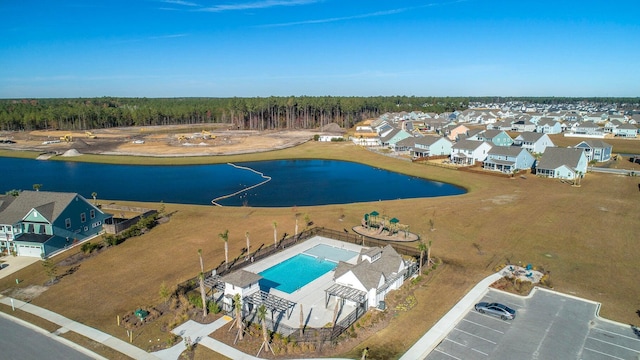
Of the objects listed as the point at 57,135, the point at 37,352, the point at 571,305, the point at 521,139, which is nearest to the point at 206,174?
the point at 37,352

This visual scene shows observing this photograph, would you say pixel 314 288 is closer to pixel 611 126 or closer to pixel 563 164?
pixel 563 164

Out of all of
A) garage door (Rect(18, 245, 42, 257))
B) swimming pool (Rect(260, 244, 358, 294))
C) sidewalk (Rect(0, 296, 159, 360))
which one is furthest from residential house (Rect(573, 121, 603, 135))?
garage door (Rect(18, 245, 42, 257))

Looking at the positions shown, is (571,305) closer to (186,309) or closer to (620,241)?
(620,241)

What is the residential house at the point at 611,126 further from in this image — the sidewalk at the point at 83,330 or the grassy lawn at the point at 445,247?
the sidewalk at the point at 83,330

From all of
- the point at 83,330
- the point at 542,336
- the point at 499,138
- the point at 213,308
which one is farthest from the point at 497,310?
the point at 499,138

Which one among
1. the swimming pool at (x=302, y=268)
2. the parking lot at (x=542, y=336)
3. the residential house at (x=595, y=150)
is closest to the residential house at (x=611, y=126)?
the residential house at (x=595, y=150)
